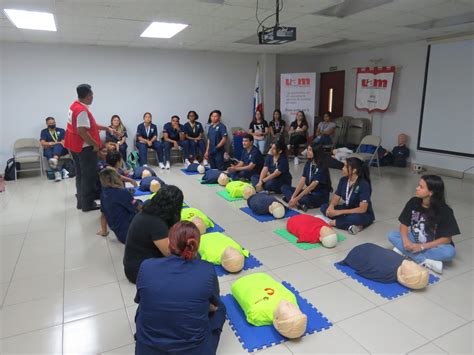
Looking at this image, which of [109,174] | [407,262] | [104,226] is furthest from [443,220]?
[104,226]

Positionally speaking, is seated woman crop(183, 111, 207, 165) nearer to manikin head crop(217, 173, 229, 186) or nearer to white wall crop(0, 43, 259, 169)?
white wall crop(0, 43, 259, 169)

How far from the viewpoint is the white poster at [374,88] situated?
6.98m

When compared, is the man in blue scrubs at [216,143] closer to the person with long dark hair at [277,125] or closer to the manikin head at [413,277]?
the person with long dark hair at [277,125]

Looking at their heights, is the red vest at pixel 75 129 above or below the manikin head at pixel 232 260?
above

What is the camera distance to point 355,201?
3.62m

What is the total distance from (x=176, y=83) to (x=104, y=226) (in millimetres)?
4863

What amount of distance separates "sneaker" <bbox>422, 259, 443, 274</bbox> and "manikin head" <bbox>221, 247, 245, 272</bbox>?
5.16 feet

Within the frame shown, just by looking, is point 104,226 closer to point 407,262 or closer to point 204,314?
point 204,314

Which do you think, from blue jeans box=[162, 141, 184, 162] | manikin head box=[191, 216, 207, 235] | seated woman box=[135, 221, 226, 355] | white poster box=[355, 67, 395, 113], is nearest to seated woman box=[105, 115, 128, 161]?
blue jeans box=[162, 141, 184, 162]

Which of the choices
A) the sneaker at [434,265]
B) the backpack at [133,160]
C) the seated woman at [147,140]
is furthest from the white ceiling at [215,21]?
the sneaker at [434,265]

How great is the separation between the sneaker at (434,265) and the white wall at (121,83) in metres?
6.12

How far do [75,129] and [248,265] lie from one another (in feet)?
8.44

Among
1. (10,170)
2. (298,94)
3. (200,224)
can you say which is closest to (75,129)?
(200,224)

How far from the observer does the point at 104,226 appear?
3471mm
